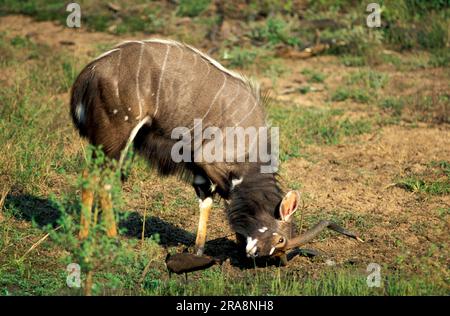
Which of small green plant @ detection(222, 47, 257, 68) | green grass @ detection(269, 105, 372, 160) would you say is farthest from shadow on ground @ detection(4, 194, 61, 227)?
small green plant @ detection(222, 47, 257, 68)

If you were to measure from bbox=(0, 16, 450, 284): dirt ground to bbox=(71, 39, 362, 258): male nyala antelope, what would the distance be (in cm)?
44

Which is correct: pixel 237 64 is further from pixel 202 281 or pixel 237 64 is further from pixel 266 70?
pixel 202 281

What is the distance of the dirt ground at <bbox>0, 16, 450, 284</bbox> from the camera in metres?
6.21

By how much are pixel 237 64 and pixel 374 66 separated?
1844 mm

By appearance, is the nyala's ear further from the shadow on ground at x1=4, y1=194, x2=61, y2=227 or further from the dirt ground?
the shadow on ground at x1=4, y1=194, x2=61, y2=227

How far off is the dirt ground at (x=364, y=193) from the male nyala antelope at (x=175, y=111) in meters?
0.44

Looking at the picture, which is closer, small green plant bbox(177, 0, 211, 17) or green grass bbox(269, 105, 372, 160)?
green grass bbox(269, 105, 372, 160)

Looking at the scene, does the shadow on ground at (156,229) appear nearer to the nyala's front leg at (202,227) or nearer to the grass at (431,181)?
the nyala's front leg at (202,227)

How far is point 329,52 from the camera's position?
1136 cm

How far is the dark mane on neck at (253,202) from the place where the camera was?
5789 millimetres

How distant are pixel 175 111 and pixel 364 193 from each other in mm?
2142

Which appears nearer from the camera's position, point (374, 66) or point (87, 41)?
point (374, 66)
